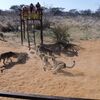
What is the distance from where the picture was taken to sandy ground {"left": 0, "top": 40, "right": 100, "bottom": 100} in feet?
25.9

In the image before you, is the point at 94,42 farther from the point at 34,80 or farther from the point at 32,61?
the point at 34,80

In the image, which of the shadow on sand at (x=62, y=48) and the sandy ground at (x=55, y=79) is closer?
the sandy ground at (x=55, y=79)

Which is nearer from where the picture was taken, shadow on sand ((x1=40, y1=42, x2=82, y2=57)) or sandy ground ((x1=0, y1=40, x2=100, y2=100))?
sandy ground ((x1=0, y1=40, x2=100, y2=100))

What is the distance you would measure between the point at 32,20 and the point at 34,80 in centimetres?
669

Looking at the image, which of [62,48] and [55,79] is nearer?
[55,79]

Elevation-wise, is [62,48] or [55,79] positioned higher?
[62,48]

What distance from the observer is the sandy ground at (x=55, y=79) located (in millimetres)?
7902

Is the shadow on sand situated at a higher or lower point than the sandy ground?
higher

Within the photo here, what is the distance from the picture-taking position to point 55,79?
9047 millimetres

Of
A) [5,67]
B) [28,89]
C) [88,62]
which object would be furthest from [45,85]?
[88,62]

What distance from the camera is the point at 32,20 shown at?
15.3 meters

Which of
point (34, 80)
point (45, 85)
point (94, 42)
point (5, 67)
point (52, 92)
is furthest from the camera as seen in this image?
point (94, 42)

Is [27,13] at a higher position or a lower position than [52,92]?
higher

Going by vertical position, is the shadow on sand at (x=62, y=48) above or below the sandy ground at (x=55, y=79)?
above
